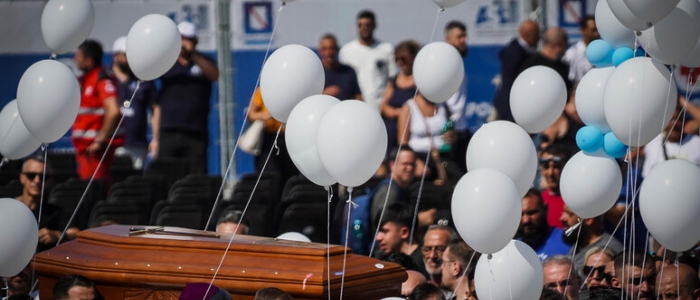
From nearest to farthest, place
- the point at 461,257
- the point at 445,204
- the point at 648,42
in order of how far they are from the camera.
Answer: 1. the point at 648,42
2. the point at 461,257
3. the point at 445,204

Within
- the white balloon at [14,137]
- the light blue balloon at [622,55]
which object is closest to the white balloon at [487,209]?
the light blue balloon at [622,55]

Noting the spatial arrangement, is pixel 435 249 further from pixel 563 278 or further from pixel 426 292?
pixel 426 292

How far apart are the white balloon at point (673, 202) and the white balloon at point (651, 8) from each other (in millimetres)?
617

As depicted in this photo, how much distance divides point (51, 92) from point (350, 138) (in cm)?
179

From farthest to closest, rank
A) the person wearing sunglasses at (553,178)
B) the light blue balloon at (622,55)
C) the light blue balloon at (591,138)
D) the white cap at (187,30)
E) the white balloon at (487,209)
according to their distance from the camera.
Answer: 1. the white cap at (187,30)
2. the person wearing sunglasses at (553,178)
3. the light blue balloon at (591,138)
4. the light blue balloon at (622,55)
5. the white balloon at (487,209)

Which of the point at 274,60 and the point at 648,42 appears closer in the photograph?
the point at 648,42

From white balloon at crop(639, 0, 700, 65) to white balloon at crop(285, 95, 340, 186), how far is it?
1.40m

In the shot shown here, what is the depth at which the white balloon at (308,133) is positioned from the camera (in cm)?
580

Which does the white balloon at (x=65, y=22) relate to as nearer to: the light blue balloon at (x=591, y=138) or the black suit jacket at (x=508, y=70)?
the light blue balloon at (x=591, y=138)

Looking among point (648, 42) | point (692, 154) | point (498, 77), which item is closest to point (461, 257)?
point (648, 42)

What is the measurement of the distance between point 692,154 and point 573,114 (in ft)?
2.73

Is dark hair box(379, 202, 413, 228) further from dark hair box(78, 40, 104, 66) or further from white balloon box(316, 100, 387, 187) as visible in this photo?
dark hair box(78, 40, 104, 66)

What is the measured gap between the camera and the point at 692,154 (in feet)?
27.8

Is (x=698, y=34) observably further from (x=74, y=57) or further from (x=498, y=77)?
(x=74, y=57)
